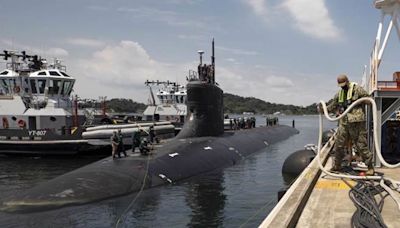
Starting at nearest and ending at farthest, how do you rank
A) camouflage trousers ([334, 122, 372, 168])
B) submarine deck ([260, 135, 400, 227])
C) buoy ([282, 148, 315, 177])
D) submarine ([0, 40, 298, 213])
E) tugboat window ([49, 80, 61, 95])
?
1. submarine deck ([260, 135, 400, 227])
2. camouflage trousers ([334, 122, 372, 168])
3. submarine ([0, 40, 298, 213])
4. buoy ([282, 148, 315, 177])
5. tugboat window ([49, 80, 61, 95])

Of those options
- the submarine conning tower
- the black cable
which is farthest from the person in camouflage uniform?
the submarine conning tower

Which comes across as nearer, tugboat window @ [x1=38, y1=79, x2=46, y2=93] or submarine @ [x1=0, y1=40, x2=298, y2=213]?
submarine @ [x1=0, y1=40, x2=298, y2=213]

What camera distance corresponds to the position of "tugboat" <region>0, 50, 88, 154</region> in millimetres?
29562

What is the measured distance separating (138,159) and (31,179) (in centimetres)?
751

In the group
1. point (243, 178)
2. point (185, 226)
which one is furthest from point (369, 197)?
point (243, 178)

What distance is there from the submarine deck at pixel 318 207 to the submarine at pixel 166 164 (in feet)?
24.9

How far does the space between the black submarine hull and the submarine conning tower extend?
0.62 meters

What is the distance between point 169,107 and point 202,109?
26.0 meters

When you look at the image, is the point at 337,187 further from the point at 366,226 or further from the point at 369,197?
the point at 366,226

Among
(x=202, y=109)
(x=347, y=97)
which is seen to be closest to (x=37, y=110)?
(x=202, y=109)

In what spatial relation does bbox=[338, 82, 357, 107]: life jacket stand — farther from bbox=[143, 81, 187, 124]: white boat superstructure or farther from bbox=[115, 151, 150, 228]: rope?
bbox=[143, 81, 187, 124]: white boat superstructure

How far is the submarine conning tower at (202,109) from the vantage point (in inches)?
914

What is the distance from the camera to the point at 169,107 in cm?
4922

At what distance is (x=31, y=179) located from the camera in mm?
21219
